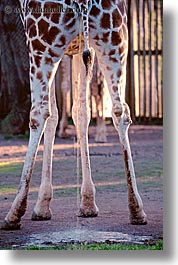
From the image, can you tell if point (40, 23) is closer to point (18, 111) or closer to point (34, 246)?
point (18, 111)

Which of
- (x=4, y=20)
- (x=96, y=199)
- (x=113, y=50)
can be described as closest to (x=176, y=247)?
(x=96, y=199)

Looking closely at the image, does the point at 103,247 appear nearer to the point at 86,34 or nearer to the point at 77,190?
the point at 77,190

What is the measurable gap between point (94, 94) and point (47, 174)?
2.21 ft

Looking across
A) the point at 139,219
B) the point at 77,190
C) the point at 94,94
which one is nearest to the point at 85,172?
the point at 77,190

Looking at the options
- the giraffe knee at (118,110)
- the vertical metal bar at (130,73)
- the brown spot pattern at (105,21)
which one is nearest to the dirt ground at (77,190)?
the vertical metal bar at (130,73)

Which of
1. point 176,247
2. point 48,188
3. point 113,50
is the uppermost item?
point 113,50

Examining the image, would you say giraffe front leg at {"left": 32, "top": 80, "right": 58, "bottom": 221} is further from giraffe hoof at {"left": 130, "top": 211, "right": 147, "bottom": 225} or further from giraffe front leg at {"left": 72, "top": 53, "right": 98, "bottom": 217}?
giraffe hoof at {"left": 130, "top": 211, "right": 147, "bottom": 225}

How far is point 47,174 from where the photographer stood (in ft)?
10.4

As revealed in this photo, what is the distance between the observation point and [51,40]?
302cm

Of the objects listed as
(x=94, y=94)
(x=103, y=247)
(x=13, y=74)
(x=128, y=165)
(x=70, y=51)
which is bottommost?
(x=103, y=247)

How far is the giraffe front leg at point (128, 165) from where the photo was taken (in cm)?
306

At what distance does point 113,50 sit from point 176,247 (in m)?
0.68

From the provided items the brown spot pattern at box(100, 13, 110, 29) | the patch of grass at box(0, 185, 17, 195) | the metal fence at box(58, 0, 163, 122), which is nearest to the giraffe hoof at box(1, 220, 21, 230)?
the patch of grass at box(0, 185, 17, 195)

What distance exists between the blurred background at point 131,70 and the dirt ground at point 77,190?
0.08 m
